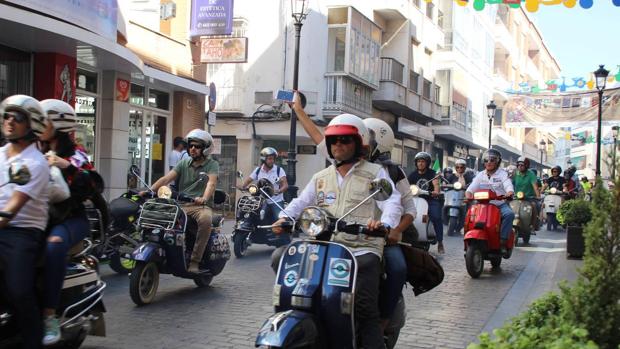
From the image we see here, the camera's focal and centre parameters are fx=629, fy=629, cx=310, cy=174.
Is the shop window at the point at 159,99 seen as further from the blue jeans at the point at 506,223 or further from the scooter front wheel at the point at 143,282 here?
the scooter front wheel at the point at 143,282

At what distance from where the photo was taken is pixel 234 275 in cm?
871

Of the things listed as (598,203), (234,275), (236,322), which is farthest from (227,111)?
(598,203)

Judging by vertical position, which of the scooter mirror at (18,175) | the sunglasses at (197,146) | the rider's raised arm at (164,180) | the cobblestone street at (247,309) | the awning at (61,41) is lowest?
the cobblestone street at (247,309)

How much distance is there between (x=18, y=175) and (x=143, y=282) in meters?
3.01

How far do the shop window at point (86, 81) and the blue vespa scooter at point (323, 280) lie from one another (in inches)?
443

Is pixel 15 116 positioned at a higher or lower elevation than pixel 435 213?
higher

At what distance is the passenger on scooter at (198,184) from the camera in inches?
281

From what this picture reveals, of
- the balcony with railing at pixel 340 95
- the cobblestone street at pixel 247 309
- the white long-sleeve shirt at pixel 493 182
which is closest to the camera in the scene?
the cobblestone street at pixel 247 309

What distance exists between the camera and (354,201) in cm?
410

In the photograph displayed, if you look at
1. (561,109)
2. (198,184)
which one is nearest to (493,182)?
(198,184)

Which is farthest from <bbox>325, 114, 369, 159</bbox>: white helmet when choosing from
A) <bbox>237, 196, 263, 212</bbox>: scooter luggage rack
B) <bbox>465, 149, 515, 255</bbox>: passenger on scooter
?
<bbox>237, 196, 263, 212</bbox>: scooter luggage rack

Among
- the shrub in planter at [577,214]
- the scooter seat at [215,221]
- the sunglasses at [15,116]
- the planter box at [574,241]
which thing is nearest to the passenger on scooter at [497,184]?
the planter box at [574,241]

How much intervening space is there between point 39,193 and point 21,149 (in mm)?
311

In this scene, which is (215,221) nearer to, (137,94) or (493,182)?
(493,182)
